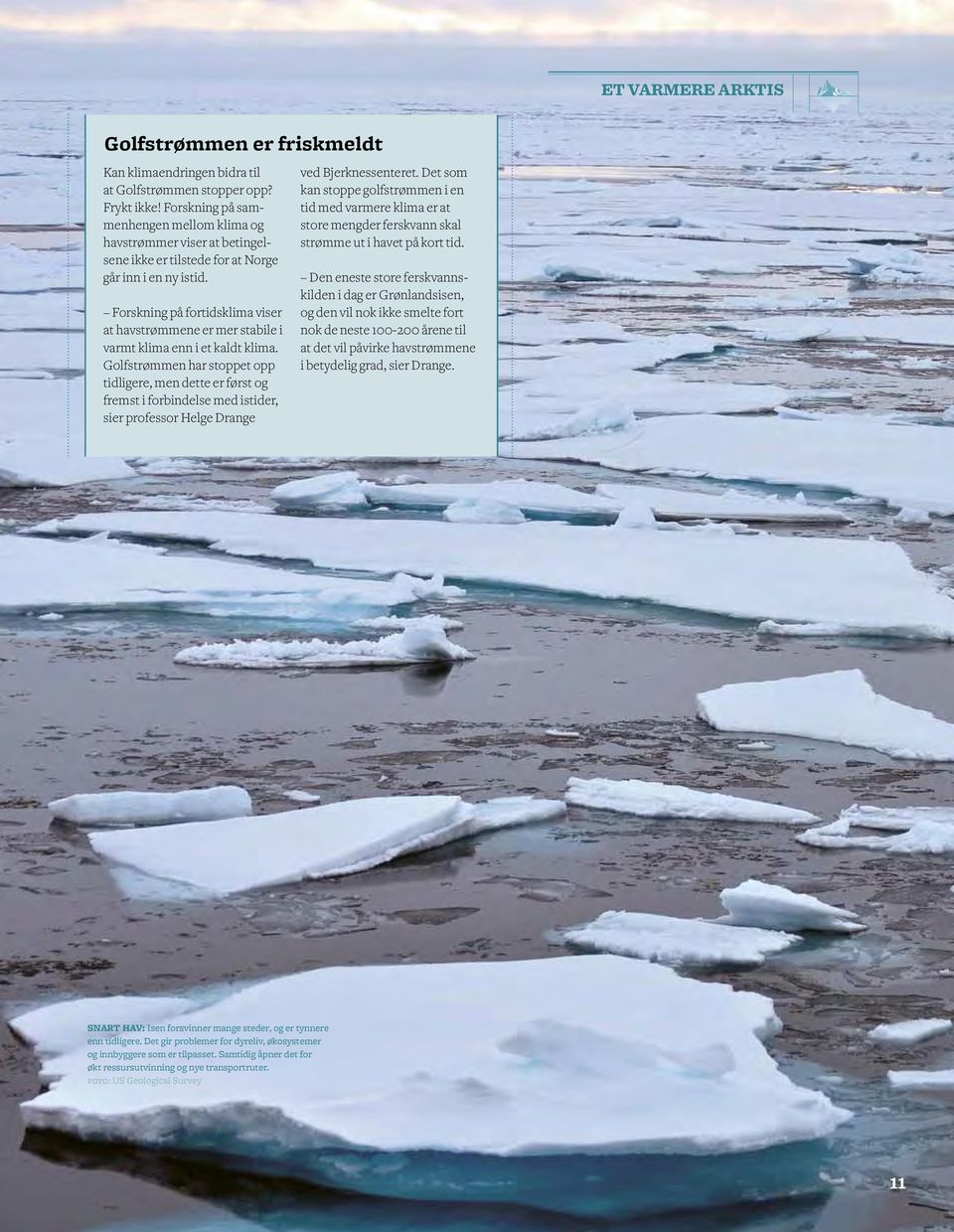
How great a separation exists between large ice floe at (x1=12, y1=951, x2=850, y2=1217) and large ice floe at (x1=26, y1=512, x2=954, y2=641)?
355 centimetres

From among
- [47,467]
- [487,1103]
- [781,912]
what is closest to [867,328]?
[47,467]

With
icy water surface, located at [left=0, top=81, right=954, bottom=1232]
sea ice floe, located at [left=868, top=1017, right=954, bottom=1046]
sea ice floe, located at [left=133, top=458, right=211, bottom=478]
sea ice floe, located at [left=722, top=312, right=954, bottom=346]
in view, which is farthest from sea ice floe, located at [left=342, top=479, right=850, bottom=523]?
sea ice floe, located at [left=722, top=312, right=954, bottom=346]

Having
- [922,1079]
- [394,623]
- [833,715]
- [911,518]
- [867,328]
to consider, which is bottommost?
[922,1079]

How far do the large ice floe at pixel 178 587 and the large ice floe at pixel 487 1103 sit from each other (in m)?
3.40

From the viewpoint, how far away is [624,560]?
25.9ft

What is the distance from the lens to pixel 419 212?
7.53m

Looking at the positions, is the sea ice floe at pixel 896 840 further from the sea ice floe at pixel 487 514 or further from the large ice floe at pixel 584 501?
the large ice floe at pixel 584 501

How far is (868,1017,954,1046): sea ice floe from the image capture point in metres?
3.86

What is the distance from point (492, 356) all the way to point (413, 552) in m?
0.94

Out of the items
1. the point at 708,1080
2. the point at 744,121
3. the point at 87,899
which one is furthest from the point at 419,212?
the point at 744,121

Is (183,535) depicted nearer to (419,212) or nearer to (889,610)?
(419,212)

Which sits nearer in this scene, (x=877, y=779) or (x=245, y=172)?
(x=877, y=779)

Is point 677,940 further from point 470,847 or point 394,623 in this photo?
point 394,623

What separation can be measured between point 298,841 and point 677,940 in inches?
40.4
